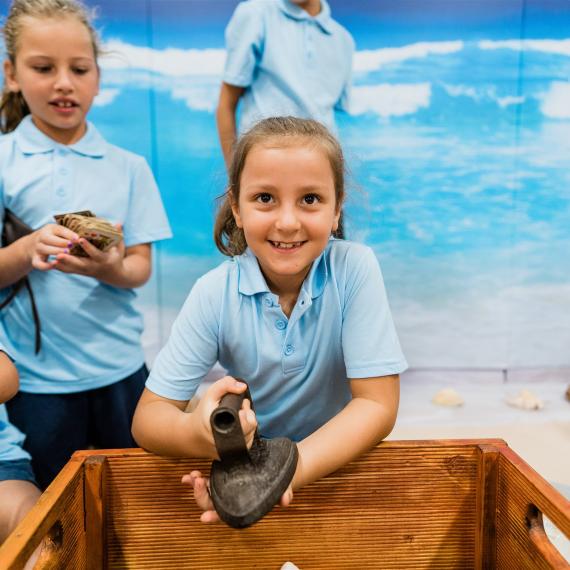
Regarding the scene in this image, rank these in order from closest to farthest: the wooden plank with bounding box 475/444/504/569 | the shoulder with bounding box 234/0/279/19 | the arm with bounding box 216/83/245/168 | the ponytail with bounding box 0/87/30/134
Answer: the wooden plank with bounding box 475/444/504/569 < the ponytail with bounding box 0/87/30/134 < the shoulder with bounding box 234/0/279/19 < the arm with bounding box 216/83/245/168

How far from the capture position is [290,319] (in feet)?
3.38

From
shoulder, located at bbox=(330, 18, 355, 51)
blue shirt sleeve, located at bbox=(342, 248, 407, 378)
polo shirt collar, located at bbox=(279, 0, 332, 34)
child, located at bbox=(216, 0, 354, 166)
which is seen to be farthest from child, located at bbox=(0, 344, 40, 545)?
shoulder, located at bbox=(330, 18, 355, 51)

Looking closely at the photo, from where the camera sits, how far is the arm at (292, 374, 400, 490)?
84 cm

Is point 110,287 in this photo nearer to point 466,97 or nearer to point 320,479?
point 320,479

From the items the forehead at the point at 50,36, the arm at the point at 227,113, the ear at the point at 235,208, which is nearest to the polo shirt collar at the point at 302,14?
the arm at the point at 227,113

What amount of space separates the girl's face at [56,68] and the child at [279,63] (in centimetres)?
52

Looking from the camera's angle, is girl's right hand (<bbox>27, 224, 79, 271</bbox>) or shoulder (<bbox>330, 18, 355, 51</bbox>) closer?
girl's right hand (<bbox>27, 224, 79, 271</bbox>)

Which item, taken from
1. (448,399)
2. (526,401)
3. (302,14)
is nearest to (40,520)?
(302,14)

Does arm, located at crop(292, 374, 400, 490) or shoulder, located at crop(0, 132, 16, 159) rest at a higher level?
shoulder, located at crop(0, 132, 16, 159)

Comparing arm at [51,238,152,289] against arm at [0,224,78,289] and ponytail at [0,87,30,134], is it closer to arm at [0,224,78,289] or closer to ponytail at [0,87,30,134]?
arm at [0,224,78,289]

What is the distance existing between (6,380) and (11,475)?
175 millimetres

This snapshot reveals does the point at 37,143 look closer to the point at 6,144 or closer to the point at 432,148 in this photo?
the point at 6,144

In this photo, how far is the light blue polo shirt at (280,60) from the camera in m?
1.78

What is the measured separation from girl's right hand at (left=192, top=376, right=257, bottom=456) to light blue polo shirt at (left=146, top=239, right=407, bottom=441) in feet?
0.85
